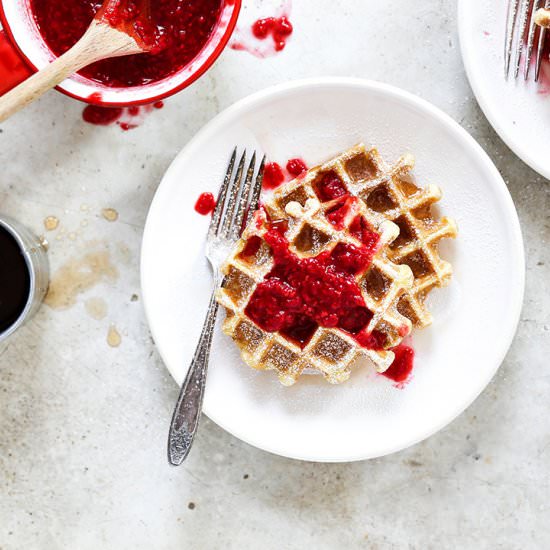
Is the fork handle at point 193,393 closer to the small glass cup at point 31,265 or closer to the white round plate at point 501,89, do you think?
the small glass cup at point 31,265

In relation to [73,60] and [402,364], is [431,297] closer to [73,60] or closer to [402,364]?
[402,364]

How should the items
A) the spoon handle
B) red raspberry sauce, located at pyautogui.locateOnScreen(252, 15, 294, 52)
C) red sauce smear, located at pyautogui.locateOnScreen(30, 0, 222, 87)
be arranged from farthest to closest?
red raspberry sauce, located at pyautogui.locateOnScreen(252, 15, 294, 52) < red sauce smear, located at pyautogui.locateOnScreen(30, 0, 222, 87) < the spoon handle

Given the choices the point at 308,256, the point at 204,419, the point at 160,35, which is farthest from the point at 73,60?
the point at 204,419

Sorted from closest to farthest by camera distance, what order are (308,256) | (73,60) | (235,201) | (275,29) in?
(73,60), (308,256), (235,201), (275,29)

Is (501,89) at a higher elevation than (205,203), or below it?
higher

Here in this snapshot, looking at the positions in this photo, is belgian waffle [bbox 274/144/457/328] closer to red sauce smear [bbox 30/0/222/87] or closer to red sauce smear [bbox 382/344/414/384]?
red sauce smear [bbox 382/344/414/384]

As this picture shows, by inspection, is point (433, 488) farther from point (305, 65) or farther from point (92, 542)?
point (305, 65)

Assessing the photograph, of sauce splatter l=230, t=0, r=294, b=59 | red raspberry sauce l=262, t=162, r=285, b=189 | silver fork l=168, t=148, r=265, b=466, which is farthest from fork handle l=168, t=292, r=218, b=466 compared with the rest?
sauce splatter l=230, t=0, r=294, b=59
